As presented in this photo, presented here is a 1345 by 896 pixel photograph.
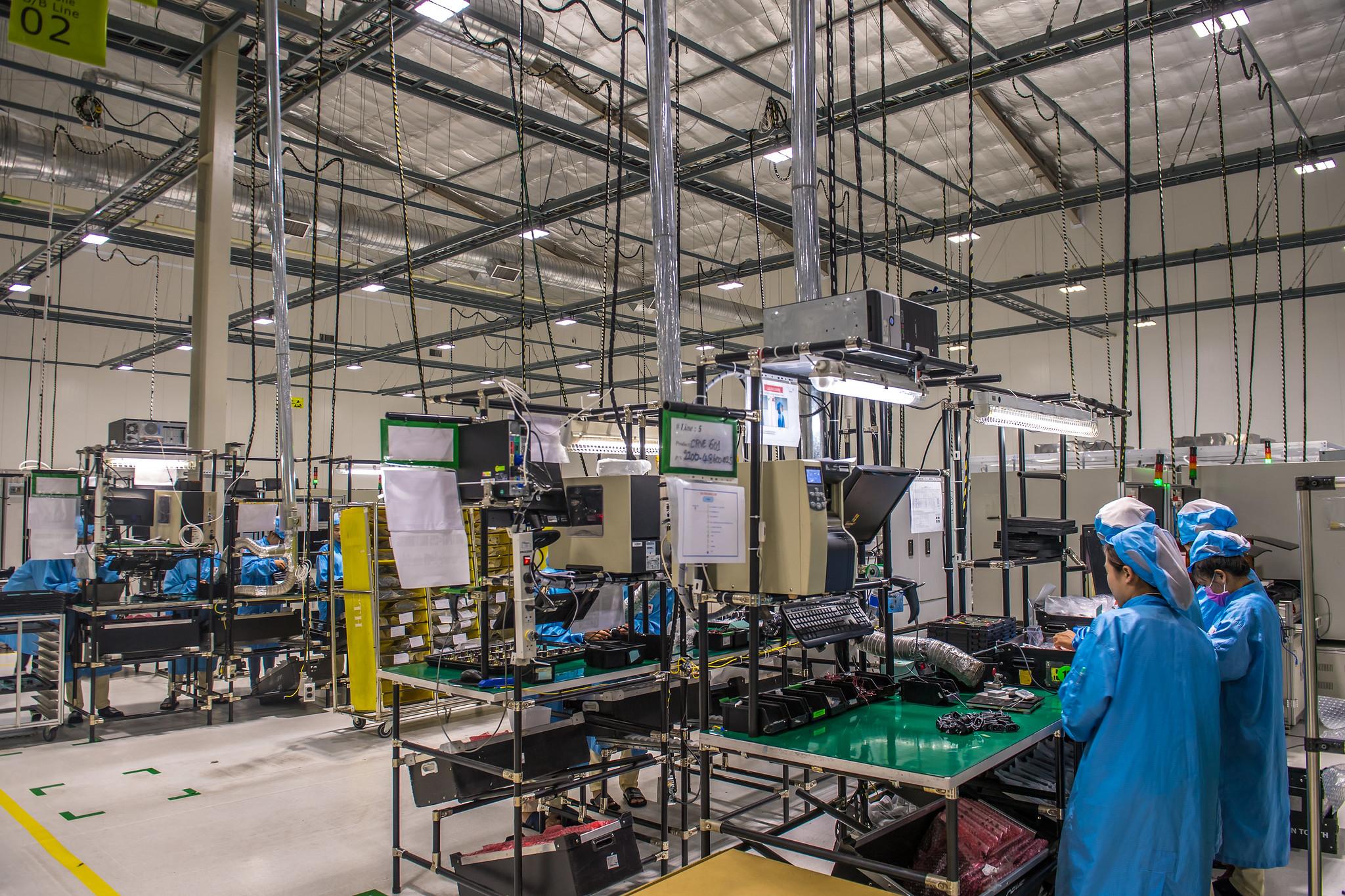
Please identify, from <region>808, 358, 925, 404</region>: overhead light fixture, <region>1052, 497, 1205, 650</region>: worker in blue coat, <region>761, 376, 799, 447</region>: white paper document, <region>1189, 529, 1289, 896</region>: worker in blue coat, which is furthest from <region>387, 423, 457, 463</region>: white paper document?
<region>1189, 529, 1289, 896</region>: worker in blue coat

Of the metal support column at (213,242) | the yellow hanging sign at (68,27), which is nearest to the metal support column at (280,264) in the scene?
the metal support column at (213,242)

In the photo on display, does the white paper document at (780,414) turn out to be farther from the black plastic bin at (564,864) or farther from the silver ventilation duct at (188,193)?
the silver ventilation duct at (188,193)

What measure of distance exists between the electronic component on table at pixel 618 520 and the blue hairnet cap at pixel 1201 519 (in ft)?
7.66

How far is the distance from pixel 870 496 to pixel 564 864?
6.16 feet

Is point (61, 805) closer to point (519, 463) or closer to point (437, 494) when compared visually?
point (437, 494)

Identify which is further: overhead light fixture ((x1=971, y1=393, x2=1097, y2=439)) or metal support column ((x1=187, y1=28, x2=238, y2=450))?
metal support column ((x1=187, y1=28, x2=238, y2=450))

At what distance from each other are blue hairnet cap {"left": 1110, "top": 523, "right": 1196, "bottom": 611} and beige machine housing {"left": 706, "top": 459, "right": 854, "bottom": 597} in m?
0.96

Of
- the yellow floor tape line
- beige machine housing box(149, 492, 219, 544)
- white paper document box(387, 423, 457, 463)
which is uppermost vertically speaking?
white paper document box(387, 423, 457, 463)

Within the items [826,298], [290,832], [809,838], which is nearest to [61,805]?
[290,832]

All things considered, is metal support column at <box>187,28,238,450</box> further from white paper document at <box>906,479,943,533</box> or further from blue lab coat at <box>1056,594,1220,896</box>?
blue lab coat at <box>1056,594,1220,896</box>

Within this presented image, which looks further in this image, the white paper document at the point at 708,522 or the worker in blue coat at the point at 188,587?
the worker in blue coat at the point at 188,587

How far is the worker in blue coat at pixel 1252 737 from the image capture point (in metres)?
2.98

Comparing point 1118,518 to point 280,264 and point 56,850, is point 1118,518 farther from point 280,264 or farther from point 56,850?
point 280,264

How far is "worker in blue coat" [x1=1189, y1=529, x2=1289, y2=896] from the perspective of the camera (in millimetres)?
2977
